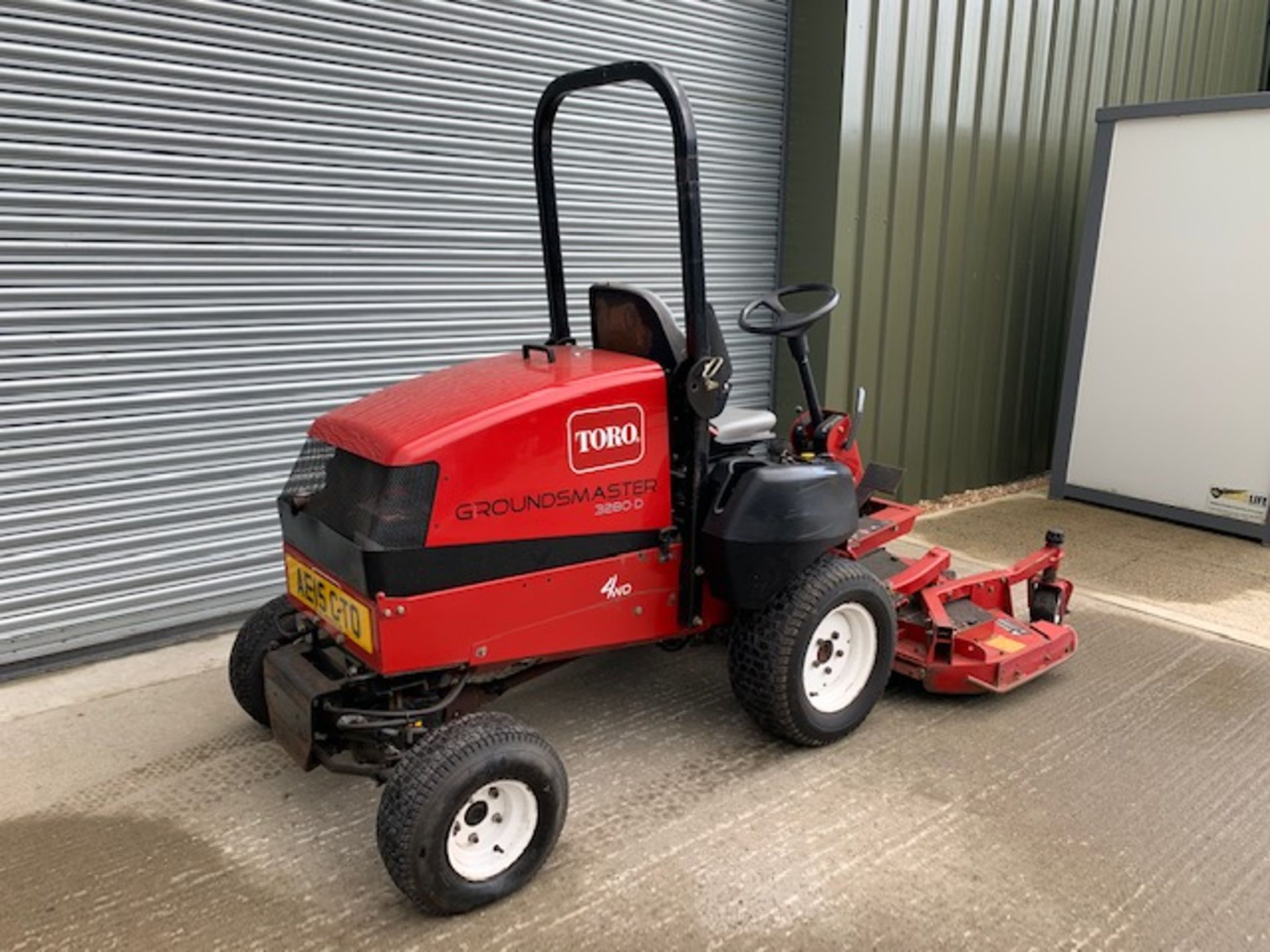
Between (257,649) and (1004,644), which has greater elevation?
A: (257,649)

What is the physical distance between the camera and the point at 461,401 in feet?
8.76

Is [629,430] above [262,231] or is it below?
below

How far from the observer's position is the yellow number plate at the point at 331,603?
2549 mm

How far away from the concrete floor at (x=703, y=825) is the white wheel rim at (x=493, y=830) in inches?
4.5

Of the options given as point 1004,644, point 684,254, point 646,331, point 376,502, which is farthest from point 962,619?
point 376,502

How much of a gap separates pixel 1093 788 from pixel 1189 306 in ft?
13.3

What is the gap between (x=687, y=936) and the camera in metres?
2.37

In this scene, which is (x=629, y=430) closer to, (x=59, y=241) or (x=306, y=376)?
(x=306, y=376)

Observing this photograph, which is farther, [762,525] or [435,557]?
[762,525]

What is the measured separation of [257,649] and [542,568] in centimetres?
109

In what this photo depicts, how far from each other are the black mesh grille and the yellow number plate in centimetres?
18

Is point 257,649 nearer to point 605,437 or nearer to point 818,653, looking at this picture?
point 605,437

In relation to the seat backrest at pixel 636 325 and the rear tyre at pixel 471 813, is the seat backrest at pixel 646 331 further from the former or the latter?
the rear tyre at pixel 471 813

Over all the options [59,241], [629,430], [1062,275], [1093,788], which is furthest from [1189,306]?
[59,241]
